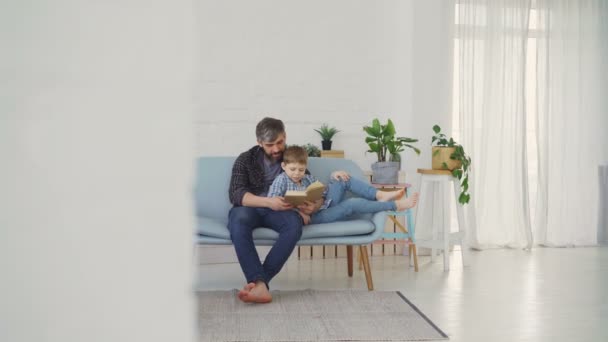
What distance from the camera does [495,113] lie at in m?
5.01

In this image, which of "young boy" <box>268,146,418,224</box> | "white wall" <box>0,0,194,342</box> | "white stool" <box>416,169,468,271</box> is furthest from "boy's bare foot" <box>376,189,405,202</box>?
"white wall" <box>0,0,194,342</box>

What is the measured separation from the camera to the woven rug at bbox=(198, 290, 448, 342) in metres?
2.63

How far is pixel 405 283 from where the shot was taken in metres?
3.80

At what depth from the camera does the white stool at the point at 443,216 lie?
14.2 ft

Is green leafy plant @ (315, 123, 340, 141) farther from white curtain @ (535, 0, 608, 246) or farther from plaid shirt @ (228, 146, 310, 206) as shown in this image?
white curtain @ (535, 0, 608, 246)

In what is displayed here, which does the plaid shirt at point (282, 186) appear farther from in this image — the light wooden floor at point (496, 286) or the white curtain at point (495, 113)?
the white curtain at point (495, 113)

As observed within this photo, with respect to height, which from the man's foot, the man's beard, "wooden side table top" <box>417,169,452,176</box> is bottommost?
the man's foot

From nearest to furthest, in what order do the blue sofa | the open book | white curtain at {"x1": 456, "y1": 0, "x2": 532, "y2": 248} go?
the open book, the blue sofa, white curtain at {"x1": 456, "y1": 0, "x2": 532, "y2": 248}

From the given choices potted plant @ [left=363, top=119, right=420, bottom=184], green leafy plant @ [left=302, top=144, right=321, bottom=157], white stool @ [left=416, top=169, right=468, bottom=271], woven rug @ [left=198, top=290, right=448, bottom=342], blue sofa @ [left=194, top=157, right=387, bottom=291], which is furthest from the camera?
green leafy plant @ [left=302, top=144, right=321, bottom=157]

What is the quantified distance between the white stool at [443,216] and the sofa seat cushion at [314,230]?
3.43 feet

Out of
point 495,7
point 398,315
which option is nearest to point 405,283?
point 398,315

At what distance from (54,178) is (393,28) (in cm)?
497

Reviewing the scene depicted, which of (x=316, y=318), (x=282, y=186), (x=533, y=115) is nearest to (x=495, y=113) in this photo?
(x=533, y=115)

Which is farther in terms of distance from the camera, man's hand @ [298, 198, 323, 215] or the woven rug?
man's hand @ [298, 198, 323, 215]
